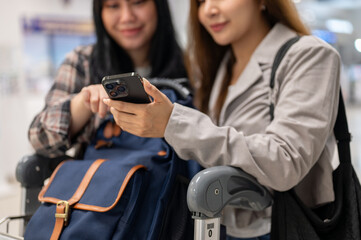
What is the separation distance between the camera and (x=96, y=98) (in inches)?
47.2

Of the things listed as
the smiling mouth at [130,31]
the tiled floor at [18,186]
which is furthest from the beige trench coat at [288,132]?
the tiled floor at [18,186]

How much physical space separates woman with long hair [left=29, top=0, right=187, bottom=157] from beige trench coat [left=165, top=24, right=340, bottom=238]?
1.64 feet

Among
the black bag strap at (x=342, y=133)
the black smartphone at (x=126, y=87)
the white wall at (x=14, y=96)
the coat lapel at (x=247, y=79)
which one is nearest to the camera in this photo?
the black smartphone at (x=126, y=87)

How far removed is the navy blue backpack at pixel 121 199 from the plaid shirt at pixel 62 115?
192 mm

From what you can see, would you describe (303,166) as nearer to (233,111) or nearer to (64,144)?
(233,111)

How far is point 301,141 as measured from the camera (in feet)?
3.44

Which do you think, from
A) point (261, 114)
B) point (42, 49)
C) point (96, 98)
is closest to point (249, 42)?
point (261, 114)

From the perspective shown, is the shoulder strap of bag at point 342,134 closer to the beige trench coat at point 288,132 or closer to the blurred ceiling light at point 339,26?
the beige trench coat at point 288,132

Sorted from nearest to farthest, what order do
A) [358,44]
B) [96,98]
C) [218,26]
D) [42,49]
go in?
[96,98]
[218,26]
[358,44]
[42,49]

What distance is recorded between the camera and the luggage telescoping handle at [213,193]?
3.21ft

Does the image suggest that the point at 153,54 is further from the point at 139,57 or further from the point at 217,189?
the point at 217,189

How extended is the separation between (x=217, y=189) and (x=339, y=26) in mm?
3874

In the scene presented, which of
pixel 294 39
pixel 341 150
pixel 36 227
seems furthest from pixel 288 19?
pixel 36 227

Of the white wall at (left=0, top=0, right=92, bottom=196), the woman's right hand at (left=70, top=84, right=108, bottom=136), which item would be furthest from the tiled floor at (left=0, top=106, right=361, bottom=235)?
the woman's right hand at (left=70, top=84, right=108, bottom=136)
